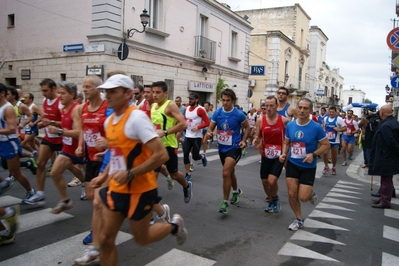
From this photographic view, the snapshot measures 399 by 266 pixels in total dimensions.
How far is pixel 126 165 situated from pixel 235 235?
2379mm

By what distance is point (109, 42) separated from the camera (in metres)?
15.0

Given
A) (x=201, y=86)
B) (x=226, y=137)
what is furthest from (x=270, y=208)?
(x=201, y=86)

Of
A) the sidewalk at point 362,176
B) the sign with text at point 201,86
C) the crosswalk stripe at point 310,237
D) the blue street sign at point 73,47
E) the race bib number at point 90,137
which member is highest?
the blue street sign at point 73,47

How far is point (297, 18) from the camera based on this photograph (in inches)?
1555

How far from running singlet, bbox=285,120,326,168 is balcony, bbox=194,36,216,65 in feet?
54.6

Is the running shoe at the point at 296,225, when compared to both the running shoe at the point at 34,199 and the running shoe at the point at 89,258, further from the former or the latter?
the running shoe at the point at 34,199

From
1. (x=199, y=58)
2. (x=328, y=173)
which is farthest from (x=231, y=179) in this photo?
(x=199, y=58)

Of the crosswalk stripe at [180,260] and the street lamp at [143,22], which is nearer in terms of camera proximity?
the crosswalk stripe at [180,260]

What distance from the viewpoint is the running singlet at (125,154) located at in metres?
2.87

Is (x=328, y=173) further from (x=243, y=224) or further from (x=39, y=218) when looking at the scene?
(x=39, y=218)

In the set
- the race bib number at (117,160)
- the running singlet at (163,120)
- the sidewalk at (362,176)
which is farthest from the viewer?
the sidewalk at (362,176)

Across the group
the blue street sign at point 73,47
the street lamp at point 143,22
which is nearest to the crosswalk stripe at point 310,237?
the street lamp at point 143,22

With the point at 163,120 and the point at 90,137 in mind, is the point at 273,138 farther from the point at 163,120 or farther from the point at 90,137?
the point at 90,137

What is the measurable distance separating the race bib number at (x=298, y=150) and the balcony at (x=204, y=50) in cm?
1669
